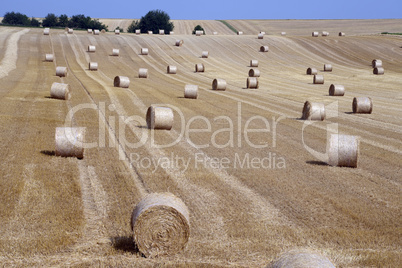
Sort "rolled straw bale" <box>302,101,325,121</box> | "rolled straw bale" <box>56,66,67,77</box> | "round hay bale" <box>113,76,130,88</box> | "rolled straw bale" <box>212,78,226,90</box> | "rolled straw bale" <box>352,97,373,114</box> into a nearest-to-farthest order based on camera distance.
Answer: "rolled straw bale" <box>302,101,325,121</box>
"rolled straw bale" <box>352,97,373,114</box>
"round hay bale" <box>113,76,130,88</box>
"rolled straw bale" <box>212,78,226,90</box>
"rolled straw bale" <box>56,66,67,77</box>

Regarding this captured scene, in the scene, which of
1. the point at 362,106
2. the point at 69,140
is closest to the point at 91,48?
the point at 362,106

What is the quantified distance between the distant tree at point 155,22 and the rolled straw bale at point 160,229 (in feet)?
334

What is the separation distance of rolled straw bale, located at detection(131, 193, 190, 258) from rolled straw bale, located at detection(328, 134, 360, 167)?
24.0 ft

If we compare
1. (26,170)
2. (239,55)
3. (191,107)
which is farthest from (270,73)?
(26,170)

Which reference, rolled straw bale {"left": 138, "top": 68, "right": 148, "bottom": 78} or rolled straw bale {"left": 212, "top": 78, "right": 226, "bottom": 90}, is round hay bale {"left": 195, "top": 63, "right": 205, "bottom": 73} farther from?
rolled straw bale {"left": 212, "top": 78, "right": 226, "bottom": 90}

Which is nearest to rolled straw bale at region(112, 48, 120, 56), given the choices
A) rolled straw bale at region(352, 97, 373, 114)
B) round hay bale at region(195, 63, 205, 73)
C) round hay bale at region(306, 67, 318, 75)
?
round hay bale at region(195, 63, 205, 73)

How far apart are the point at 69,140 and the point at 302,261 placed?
9.28m

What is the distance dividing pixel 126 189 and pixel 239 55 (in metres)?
50.9

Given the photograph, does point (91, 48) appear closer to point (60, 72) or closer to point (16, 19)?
point (60, 72)

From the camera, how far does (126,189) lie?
1176 cm

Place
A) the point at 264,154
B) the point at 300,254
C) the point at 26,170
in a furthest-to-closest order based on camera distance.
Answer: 1. the point at 264,154
2. the point at 26,170
3. the point at 300,254

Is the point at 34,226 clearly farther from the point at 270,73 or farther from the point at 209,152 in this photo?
the point at 270,73

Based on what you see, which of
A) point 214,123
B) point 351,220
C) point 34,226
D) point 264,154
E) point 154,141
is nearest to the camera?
point 34,226

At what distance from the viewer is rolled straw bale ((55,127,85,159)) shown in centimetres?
1413
